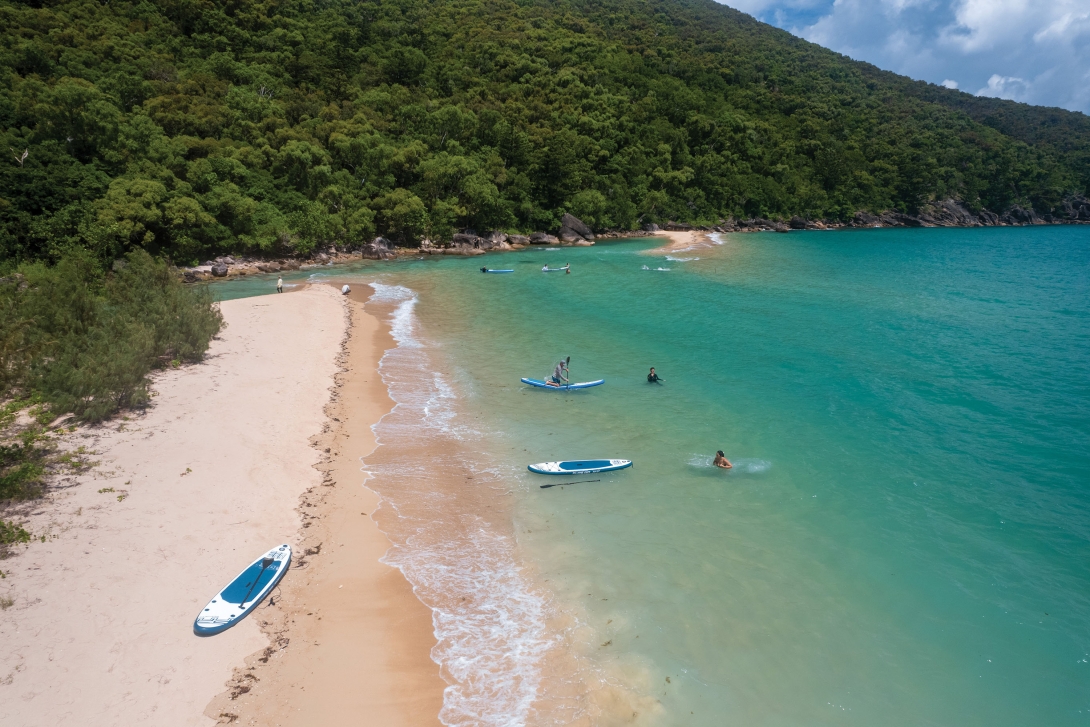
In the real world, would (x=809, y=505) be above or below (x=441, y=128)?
below

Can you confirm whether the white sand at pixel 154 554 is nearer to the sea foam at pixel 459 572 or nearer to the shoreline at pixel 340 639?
the shoreline at pixel 340 639

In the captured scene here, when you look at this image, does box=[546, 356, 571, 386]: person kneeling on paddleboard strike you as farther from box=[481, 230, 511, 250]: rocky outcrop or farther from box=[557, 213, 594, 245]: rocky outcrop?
box=[557, 213, 594, 245]: rocky outcrop

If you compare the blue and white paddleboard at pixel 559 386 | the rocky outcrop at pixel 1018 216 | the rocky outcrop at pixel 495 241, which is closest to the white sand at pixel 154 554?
the blue and white paddleboard at pixel 559 386

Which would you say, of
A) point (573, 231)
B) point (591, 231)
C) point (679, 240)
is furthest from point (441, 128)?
point (679, 240)

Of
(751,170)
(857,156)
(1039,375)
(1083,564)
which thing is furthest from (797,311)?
(857,156)

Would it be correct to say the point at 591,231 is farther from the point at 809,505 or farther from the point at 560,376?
the point at 809,505

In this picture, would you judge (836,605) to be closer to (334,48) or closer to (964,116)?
(334,48)

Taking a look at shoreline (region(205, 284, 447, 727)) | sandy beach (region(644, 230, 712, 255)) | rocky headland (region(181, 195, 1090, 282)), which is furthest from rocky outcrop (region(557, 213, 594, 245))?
shoreline (region(205, 284, 447, 727))
